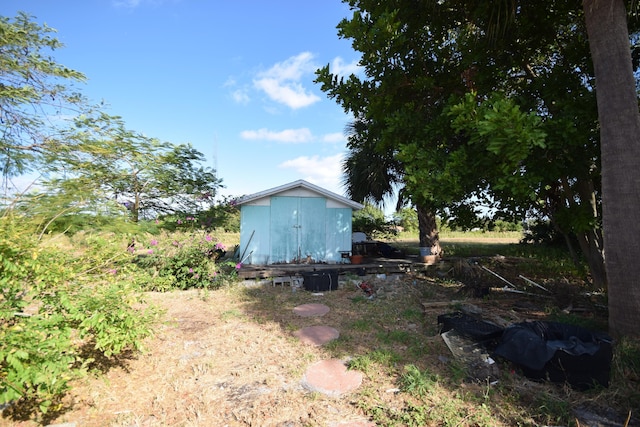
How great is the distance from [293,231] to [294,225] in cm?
22

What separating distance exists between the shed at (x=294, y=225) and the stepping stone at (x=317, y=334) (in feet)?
17.2

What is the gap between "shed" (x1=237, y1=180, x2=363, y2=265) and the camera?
33.9ft

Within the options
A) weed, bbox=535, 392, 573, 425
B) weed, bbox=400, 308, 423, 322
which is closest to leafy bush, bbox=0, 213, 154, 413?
weed, bbox=535, 392, 573, 425

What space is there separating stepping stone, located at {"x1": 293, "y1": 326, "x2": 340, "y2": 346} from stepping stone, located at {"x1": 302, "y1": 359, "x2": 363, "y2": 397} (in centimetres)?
74

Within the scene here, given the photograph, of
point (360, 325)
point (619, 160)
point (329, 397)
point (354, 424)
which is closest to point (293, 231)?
point (360, 325)

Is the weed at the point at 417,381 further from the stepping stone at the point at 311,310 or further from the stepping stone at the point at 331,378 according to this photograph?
the stepping stone at the point at 311,310

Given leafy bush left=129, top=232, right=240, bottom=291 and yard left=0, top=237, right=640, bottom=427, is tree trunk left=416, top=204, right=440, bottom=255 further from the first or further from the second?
leafy bush left=129, top=232, right=240, bottom=291

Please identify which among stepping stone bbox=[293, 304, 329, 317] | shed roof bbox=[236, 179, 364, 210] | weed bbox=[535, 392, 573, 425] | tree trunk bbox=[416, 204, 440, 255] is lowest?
weed bbox=[535, 392, 573, 425]

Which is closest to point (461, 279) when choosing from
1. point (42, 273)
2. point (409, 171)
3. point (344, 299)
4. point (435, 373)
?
point (344, 299)

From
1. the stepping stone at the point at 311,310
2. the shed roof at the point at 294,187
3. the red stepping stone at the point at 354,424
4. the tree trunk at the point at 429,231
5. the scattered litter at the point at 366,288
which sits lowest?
the red stepping stone at the point at 354,424

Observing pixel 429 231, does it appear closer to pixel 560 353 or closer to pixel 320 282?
pixel 320 282

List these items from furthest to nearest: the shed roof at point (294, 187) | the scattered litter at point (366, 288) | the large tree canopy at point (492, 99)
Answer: the shed roof at point (294, 187)
the scattered litter at point (366, 288)
the large tree canopy at point (492, 99)

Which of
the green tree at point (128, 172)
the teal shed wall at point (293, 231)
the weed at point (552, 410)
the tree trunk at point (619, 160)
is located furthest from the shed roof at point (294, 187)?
the weed at point (552, 410)

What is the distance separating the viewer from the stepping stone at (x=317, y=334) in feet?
15.9
